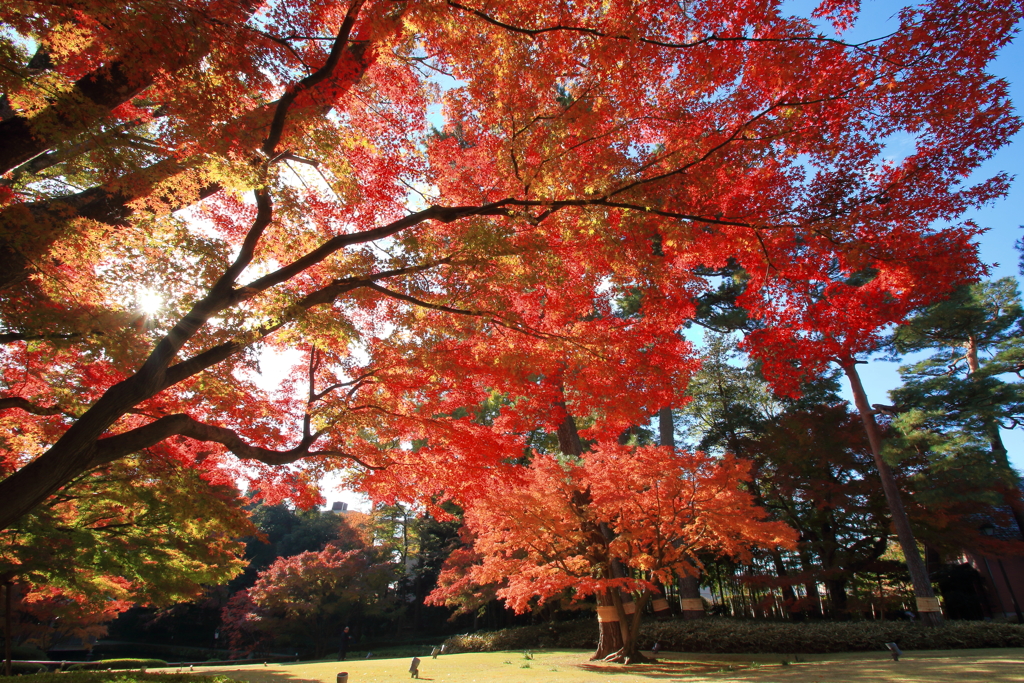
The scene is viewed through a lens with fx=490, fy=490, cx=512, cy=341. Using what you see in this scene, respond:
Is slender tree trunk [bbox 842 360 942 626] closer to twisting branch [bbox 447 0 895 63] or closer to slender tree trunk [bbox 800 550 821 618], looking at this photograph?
slender tree trunk [bbox 800 550 821 618]

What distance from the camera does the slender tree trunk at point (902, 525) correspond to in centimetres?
1216

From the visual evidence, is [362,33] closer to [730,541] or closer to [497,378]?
[497,378]

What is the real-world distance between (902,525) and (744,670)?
7.67m

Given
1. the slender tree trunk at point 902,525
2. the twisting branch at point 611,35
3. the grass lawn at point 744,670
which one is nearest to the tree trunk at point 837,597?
the slender tree trunk at point 902,525

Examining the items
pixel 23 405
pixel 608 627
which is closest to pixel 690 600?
pixel 608 627

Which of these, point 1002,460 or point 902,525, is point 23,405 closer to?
point 902,525

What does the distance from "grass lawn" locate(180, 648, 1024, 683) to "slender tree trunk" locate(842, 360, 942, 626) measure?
1.90m

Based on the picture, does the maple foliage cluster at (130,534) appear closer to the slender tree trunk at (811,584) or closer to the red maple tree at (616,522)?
the red maple tree at (616,522)

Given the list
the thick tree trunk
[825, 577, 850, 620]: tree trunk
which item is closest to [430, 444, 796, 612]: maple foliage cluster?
the thick tree trunk

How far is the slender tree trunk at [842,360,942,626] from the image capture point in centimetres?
1216

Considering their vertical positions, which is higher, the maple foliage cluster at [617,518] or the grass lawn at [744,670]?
the maple foliage cluster at [617,518]

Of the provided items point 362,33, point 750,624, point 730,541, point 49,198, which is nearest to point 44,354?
point 49,198

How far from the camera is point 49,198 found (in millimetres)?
5691

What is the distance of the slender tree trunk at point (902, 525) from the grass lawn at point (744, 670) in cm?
190
